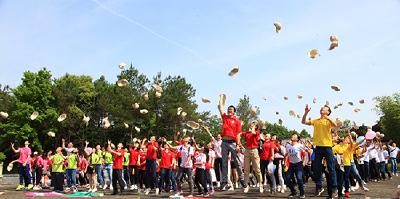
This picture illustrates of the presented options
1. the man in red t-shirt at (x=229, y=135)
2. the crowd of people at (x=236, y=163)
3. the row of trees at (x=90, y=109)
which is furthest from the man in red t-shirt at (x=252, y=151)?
the row of trees at (x=90, y=109)

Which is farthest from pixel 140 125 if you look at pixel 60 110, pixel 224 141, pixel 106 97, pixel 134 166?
pixel 224 141

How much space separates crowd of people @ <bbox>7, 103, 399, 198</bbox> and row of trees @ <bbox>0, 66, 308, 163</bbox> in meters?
42.4

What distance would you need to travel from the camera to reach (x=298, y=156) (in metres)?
13.4

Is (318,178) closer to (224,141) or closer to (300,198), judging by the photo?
(300,198)

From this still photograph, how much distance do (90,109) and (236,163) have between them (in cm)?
A: 6243

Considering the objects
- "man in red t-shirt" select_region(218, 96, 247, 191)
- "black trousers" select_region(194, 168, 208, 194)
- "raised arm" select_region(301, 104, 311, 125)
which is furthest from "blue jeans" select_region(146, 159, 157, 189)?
"raised arm" select_region(301, 104, 311, 125)

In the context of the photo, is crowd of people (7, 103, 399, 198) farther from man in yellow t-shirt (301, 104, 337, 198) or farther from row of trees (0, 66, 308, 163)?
row of trees (0, 66, 308, 163)

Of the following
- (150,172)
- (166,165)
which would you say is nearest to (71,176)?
(150,172)

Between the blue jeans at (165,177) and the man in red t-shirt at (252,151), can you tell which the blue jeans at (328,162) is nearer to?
the man in red t-shirt at (252,151)

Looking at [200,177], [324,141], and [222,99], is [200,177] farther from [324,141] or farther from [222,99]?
[324,141]

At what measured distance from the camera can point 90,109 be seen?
73375 millimetres

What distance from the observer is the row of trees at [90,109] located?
64438 mm

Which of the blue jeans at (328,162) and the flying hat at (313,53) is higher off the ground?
the flying hat at (313,53)

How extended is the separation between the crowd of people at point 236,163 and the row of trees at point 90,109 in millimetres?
42392
